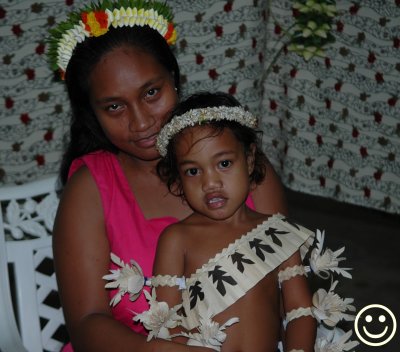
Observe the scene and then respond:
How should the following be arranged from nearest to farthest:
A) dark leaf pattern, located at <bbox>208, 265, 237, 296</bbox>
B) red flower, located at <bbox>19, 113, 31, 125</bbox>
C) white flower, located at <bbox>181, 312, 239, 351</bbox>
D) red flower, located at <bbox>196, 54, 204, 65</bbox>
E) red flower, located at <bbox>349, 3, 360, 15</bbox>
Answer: white flower, located at <bbox>181, 312, 239, 351</bbox>
dark leaf pattern, located at <bbox>208, 265, 237, 296</bbox>
red flower, located at <bbox>19, 113, 31, 125</bbox>
red flower, located at <bbox>349, 3, 360, 15</bbox>
red flower, located at <bbox>196, 54, 204, 65</bbox>

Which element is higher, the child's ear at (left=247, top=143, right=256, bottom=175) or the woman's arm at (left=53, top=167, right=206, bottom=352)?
the child's ear at (left=247, top=143, right=256, bottom=175)

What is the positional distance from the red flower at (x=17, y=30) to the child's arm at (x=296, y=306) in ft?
7.57

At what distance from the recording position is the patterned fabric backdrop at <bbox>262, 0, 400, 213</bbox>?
4.02 meters

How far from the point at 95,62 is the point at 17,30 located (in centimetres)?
182

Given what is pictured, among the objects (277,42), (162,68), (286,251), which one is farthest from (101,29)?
(277,42)

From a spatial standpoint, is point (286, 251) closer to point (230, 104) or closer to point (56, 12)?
point (230, 104)

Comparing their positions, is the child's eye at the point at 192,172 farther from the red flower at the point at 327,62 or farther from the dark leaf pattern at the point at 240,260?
the red flower at the point at 327,62

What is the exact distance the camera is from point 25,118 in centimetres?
378

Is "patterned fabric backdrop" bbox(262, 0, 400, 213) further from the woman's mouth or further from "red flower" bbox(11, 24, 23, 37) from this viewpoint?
the woman's mouth

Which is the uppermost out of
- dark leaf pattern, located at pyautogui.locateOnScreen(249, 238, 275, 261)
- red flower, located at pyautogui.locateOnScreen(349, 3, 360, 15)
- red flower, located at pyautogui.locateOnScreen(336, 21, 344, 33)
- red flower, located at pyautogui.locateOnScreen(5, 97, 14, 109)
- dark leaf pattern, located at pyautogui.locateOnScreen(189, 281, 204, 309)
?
red flower, located at pyautogui.locateOnScreen(349, 3, 360, 15)

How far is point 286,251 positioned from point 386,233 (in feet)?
8.65

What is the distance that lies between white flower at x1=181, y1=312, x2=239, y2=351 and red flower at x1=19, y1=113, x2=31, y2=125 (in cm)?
240

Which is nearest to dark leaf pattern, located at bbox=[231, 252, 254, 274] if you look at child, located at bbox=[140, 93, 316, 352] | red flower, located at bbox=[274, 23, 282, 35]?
child, located at bbox=[140, 93, 316, 352]

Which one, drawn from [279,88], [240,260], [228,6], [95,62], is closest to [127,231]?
[240,260]
